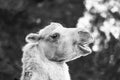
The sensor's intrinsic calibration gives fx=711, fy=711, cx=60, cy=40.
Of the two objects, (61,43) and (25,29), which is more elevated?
(25,29)

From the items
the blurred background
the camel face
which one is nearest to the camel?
the camel face

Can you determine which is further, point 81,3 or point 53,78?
point 81,3

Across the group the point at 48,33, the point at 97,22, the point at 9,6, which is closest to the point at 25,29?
the point at 9,6

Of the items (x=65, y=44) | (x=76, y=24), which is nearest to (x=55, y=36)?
(x=65, y=44)

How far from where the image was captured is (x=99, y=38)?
17.1 meters

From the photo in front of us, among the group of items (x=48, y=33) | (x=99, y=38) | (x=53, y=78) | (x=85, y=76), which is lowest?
(x=53, y=78)

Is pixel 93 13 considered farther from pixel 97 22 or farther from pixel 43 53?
pixel 43 53

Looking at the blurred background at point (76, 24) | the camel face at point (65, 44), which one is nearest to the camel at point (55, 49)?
the camel face at point (65, 44)

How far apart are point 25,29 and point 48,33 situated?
9715mm

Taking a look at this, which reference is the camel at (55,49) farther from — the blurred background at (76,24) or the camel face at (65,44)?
the blurred background at (76,24)

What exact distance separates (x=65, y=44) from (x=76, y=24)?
9511 mm

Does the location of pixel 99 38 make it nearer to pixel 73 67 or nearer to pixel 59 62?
pixel 73 67

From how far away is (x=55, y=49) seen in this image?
281 inches

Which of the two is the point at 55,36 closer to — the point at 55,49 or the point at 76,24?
the point at 55,49
